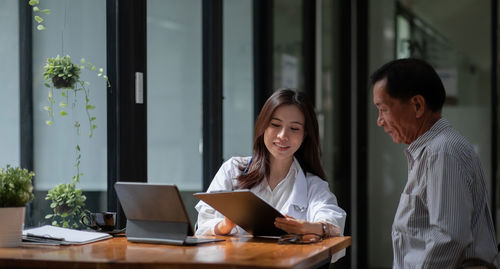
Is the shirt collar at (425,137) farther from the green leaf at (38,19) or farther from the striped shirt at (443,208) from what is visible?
the green leaf at (38,19)

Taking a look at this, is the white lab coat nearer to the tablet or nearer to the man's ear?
the tablet

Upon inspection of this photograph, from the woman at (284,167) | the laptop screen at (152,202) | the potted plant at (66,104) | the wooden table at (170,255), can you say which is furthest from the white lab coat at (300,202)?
the potted plant at (66,104)

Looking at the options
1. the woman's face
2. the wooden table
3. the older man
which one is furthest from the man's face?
the woman's face

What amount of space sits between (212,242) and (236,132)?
1.76m

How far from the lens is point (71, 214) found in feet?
9.19

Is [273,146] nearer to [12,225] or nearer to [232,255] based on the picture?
[232,255]

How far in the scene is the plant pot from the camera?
2.72 metres

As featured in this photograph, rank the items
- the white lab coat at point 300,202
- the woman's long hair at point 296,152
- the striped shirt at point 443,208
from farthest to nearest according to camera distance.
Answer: the woman's long hair at point 296,152 < the white lab coat at point 300,202 < the striped shirt at point 443,208

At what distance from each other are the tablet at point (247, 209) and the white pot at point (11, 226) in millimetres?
647

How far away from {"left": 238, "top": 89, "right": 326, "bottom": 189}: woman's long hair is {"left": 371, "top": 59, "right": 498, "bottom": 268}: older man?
23.5 inches

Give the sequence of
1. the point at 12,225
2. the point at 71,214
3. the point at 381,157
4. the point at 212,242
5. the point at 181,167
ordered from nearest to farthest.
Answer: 1. the point at 12,225
2. the point at 212,242
3. the point at 71,214
4. the point at 181,167
5. the point at 381,157

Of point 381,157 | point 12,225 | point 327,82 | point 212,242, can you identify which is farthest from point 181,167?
point 381,157

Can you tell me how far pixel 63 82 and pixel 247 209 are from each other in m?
0.95

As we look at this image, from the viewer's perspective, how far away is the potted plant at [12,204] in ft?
7.57
